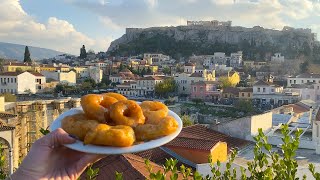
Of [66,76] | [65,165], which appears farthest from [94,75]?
[65,165]

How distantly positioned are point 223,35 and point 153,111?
110 m

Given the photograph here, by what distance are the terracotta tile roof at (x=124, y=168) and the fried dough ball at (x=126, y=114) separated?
16.1 feet

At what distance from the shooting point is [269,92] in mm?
46125

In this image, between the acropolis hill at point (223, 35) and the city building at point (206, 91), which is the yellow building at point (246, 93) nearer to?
the city building at point (206, 91)

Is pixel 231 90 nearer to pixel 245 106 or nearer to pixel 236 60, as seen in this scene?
pixel 245 106

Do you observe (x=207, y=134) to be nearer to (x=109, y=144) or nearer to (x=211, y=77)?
(x=109, y=144)

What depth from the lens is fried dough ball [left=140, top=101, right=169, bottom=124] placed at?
3.13 meters

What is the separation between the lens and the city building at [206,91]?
5062cm

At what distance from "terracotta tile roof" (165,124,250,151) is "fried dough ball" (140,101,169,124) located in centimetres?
747

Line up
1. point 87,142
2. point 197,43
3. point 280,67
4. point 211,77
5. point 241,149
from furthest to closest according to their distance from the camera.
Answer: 1. point 197,43
2. point 280,67
3. point 211,77
4. point 241,149
5. point 87,142

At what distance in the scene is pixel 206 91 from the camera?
50.6 metres

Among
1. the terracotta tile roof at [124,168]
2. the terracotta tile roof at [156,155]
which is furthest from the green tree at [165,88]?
the terracotta tile roof at [124,168]

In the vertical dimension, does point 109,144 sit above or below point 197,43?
below

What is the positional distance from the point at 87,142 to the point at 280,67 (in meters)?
72.0
